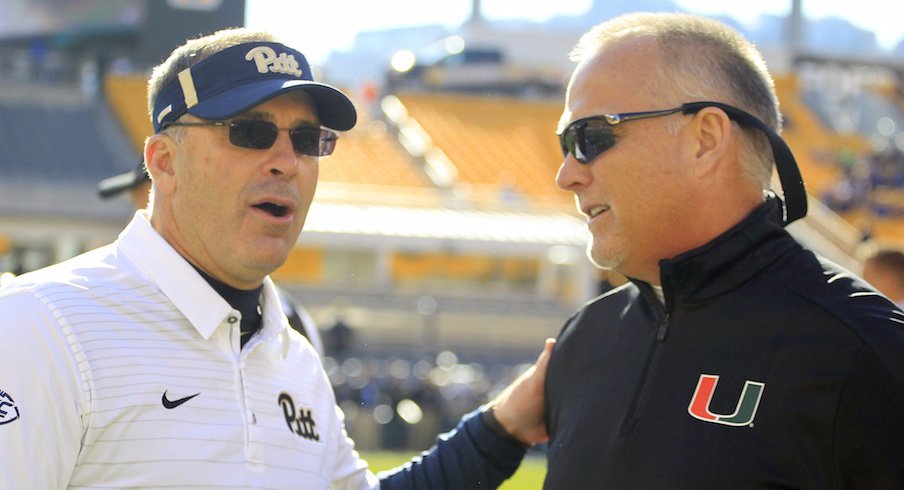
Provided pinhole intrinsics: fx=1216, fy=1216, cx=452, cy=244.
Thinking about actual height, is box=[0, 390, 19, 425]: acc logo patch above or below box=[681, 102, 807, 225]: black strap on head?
below

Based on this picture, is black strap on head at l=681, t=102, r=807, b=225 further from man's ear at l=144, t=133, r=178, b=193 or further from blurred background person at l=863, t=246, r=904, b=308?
blurred background person at l=863, t=246, r=904, b=308

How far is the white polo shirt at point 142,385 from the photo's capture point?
218 centimetres

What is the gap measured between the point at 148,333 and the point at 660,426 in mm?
1031

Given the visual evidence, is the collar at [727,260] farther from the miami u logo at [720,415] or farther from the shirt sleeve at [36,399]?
the shirt sleeve at [36,399]

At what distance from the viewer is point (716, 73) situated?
2.52m

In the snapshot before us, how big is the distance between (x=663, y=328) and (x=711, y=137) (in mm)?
407

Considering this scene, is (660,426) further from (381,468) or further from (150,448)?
(381,468)

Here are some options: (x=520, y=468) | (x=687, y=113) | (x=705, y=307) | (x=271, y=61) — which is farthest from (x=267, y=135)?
(x=520, y=468)

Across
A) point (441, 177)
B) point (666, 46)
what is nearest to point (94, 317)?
point (666, 46)

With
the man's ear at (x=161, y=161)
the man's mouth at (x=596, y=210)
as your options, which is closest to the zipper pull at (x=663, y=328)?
the man's mouth at (x=596, y=210)

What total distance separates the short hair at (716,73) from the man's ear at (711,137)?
1.4 inches

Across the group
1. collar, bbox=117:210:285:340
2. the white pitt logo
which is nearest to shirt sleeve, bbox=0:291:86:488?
collar, bbox=117:210:285:340

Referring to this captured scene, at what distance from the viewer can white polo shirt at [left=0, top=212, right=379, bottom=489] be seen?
2.18 m

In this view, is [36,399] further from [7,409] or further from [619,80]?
[619,80]
